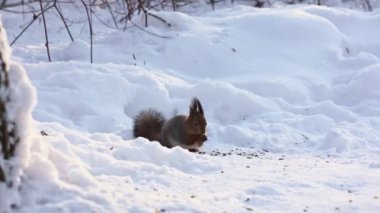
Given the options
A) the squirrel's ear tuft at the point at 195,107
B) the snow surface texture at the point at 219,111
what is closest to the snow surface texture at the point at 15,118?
the snow surface texture at the point at 219,111

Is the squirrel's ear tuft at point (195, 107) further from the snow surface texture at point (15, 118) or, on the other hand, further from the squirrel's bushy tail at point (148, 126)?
the snow surface texture at point (15, 118)

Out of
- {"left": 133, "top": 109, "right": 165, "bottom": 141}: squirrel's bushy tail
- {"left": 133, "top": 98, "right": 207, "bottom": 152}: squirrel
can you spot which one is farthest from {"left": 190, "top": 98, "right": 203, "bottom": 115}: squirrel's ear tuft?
{"left": 133, "top": 109, "right": 165, "bottom": 141}: squirrel's bushy tail

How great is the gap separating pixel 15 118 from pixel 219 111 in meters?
5.07

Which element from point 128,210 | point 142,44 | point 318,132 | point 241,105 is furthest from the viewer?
point 142,44

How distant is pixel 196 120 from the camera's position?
6742 millimetres

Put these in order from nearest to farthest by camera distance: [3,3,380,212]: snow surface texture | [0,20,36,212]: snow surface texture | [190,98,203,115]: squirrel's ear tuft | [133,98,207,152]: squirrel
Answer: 1. [0,20,36,212]: snow surface texture
2. [3,3,380,212]: snow surface texture
3. [133,98,207,152]: squirrel
4. [190,98,203,115]: squirrel's ear tuft

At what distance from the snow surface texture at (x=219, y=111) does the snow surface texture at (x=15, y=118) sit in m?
0.09

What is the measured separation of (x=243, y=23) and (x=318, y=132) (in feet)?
10.8

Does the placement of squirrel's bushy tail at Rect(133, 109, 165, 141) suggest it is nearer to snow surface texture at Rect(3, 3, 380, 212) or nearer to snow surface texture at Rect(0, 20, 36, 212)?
snow surface texture at Rect(3, 3, 380, 212)

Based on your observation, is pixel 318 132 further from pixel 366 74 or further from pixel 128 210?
pixel 128 210

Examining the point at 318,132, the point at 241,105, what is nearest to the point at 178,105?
the point at 241,105

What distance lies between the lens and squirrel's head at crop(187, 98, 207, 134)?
6.69 metres

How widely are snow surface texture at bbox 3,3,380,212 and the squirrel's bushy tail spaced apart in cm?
31

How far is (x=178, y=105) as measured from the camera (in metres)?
8.16
